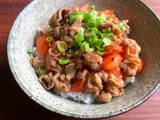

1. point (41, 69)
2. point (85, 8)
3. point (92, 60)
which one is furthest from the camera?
point (85, 8)

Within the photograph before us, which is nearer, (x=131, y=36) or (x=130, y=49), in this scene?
(x=130, y=49)

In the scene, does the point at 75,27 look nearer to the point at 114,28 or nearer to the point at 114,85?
the point at 114,28

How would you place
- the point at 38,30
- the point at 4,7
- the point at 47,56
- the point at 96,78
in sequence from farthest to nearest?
the point at 4,7, the point at 38,30, the point at 47,56, the point at 96,78

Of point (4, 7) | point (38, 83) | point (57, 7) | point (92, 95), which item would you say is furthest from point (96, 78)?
point (4, 7)

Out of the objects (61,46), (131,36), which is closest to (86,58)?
(61,46)

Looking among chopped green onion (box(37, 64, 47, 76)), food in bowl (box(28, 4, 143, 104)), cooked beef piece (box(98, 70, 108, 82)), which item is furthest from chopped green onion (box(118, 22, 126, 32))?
chopped green onion (box(37, 64, 47, 76))

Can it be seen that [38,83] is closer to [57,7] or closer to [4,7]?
[57,7]
